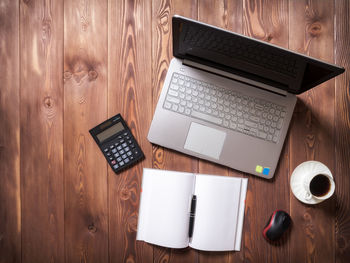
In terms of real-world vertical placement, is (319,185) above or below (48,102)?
below

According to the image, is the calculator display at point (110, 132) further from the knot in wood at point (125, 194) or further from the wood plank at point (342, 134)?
the wood plank at point (342, 134)

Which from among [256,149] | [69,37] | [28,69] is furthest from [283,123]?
[28,69]

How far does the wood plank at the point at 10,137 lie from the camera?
2.76 ft

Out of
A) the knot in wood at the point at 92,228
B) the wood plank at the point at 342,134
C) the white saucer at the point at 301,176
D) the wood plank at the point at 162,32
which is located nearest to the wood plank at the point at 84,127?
the knot in wood at the point at 92,228

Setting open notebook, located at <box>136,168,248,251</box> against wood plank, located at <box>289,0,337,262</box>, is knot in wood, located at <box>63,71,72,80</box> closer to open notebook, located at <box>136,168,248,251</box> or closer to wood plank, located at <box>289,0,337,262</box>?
open notebook, located at <box>136,168,248,251</box>

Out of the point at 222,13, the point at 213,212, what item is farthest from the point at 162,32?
the point at 213,212

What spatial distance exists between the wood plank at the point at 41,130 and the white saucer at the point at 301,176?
2.62 feet

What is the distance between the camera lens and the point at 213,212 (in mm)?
770

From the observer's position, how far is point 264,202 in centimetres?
81

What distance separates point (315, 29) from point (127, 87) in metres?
0.69

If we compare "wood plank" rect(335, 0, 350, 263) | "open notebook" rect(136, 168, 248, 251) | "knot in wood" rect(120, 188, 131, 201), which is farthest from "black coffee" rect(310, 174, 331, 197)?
"knot in wood" rect(120, 188, 131, 201)

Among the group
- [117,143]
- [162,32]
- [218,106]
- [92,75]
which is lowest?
[117,143]

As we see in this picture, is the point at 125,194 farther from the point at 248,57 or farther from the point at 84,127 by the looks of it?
the point at 248,57

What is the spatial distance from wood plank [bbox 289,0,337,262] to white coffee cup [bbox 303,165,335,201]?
70mm
